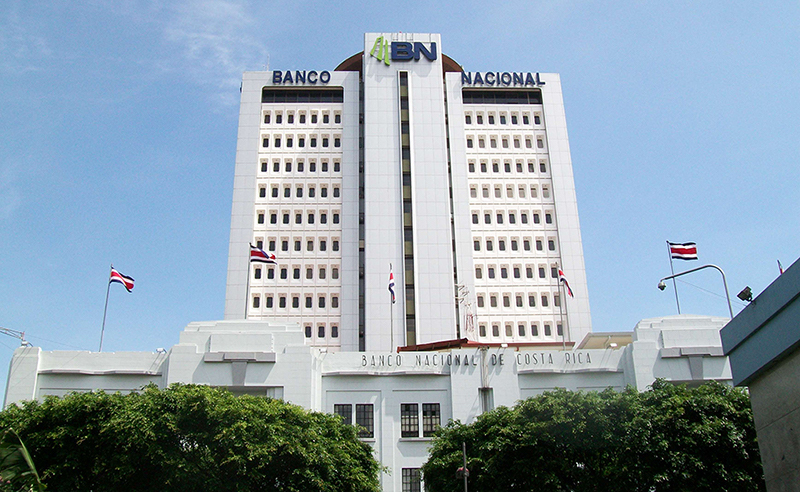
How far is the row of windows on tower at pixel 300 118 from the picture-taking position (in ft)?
309

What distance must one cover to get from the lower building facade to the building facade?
2418 centimetres

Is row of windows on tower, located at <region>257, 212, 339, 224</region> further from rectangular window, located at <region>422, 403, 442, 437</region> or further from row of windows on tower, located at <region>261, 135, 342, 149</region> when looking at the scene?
rectangular window, located at <region>422, 403, 442, 437</region>

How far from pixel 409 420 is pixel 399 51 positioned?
182 feet

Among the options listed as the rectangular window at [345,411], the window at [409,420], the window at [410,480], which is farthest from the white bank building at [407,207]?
the window at [410,480]

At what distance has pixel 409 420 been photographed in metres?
54.2

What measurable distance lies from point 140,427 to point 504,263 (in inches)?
2319

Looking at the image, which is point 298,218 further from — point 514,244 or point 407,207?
point 514,244

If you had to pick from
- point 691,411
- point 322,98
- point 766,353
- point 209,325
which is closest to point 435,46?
point 322,98

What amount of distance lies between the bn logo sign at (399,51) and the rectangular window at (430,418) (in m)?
52.8

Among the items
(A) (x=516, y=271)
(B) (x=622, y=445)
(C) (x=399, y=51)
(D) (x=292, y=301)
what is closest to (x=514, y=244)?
(A) (x=516, y=271)

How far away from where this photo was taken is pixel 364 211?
287 feet

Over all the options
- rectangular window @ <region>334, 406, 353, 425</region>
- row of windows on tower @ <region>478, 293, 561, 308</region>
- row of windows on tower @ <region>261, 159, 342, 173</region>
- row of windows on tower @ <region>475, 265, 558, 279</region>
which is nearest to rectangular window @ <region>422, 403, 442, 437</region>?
rectangular window @ <region>334, 406, 353, 425</region>

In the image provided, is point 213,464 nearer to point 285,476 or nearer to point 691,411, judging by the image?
point 285,476

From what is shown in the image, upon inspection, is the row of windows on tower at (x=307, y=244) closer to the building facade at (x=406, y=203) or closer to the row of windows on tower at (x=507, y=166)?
the building facade at (x=406, y=203)
